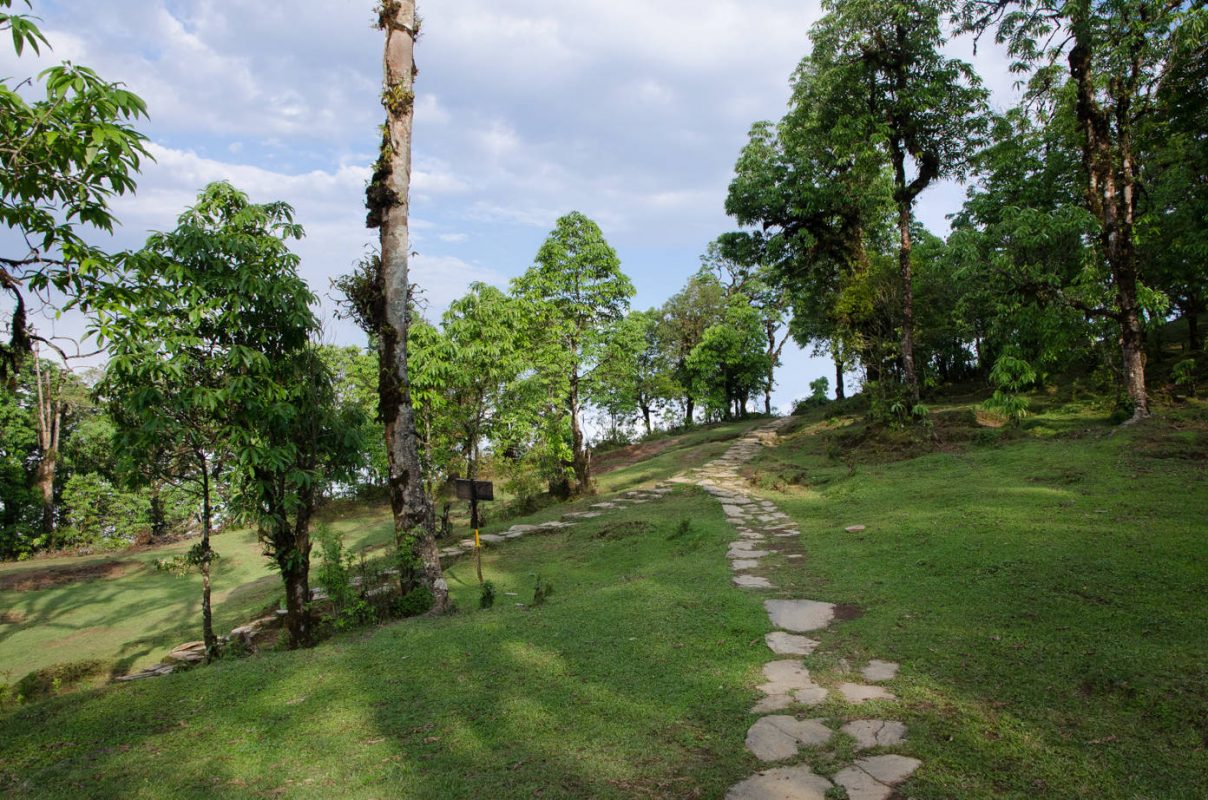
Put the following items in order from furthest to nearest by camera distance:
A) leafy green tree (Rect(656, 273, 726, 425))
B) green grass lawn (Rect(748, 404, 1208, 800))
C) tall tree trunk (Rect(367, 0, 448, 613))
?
leafy green tree (Rect(656, 273, 726, 425)) → tall tree trunk (Rect(367, 0, 448, 613)) → green grass lawn (Rect(748, 404, 1208, 800))

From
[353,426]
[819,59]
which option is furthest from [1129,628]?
[819,59]

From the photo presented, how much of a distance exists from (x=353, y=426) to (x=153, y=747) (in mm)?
3957

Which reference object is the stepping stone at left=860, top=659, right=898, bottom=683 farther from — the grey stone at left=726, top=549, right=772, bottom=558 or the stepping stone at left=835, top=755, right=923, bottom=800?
the grey stone at left=726, top=549, right=772, bottom=558

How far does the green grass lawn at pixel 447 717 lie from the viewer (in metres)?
2.82

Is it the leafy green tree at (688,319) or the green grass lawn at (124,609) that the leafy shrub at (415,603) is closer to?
the green grass lawn at (124,609)

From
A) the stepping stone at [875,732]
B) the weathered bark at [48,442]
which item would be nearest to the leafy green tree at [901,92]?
the stepping stone at [875,732]

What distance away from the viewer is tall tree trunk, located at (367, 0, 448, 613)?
6.55 meters

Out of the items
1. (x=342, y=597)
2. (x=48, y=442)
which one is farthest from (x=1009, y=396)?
(x=48, y=442)

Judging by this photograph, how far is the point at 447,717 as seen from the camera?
3502 millimetres

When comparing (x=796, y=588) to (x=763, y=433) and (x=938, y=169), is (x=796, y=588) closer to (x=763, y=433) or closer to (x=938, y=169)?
(x=938, y=169)

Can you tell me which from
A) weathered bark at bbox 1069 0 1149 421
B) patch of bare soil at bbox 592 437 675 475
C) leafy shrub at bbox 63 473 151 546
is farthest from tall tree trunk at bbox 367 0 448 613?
leafy shrub at bbox 63 473 151 546

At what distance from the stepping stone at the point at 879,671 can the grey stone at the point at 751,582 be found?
2034mm

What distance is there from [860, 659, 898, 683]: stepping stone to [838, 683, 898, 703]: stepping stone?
0.12 meters

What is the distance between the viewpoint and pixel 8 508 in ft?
71.3
